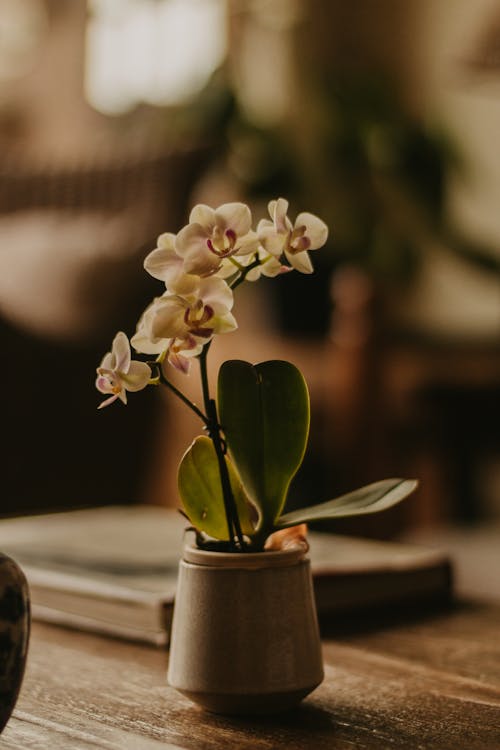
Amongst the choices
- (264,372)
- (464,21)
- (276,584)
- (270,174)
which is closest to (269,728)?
(276,584)

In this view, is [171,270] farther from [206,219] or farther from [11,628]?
[11,628]

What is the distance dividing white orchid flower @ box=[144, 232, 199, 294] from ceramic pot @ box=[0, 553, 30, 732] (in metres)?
0.16

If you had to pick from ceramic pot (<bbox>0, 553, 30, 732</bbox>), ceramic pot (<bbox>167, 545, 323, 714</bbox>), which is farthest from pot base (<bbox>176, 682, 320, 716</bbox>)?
ceramic pot (<bbox>0, 553, 30, 732</bbox>)

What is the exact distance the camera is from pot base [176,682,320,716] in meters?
0.56

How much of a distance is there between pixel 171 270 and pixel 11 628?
20 centimetres

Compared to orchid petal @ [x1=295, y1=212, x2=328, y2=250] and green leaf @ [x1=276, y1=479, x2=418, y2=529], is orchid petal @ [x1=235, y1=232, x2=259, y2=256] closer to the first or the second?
orchid petal @ [x1=295, y1=212, x2=328, y2=250]

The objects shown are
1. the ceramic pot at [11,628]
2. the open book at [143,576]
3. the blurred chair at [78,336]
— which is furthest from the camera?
the blurred chair at [78,336]

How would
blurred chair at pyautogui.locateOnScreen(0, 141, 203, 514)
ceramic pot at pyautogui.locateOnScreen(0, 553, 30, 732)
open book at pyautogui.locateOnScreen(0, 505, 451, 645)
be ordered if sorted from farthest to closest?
blurred chair at pyautogui.locateOnScreen(0, 141, 203, 514), open book at pyautogui.locateOnScreen(0, 505, 451, 645), ceramic pot at pyautogui.locateOnScreen(0, 553, 30, 732)

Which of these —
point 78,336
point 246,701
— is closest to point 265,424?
point 246,701

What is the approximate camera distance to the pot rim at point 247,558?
22.2 inches

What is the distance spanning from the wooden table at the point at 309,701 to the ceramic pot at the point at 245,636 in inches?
0.7

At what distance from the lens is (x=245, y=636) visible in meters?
0.56

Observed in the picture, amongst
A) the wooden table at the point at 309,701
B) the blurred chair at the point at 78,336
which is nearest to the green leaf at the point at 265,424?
the wooden table at the point at 309,701

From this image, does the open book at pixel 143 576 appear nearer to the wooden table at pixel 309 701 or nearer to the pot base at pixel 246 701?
the wooden table at pixel 309 701
